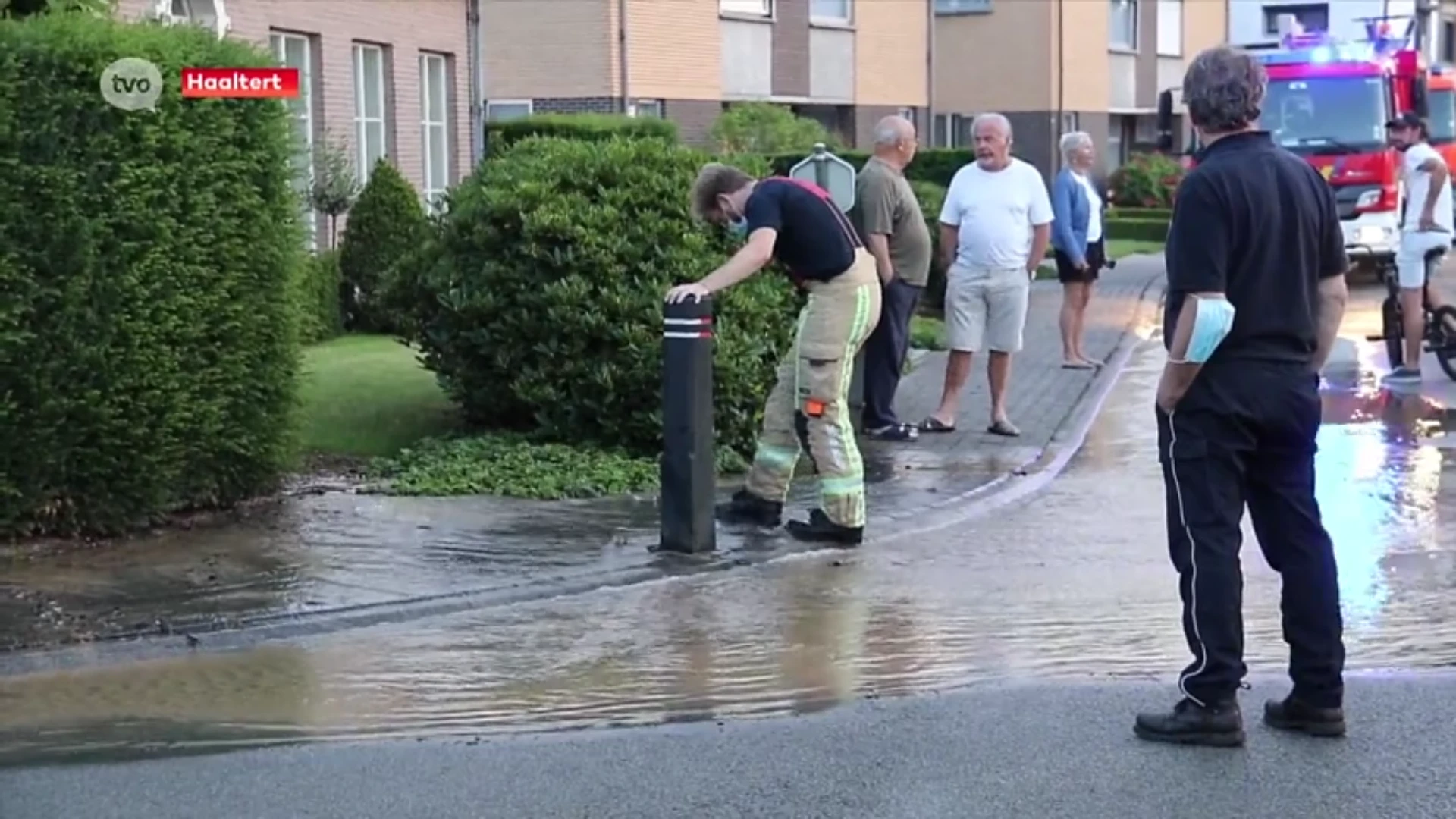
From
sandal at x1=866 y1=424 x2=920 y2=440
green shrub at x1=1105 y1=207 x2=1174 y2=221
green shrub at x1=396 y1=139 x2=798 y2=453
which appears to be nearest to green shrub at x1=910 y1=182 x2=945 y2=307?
sandal at x1=866 y1=424 x2=920 y2=440

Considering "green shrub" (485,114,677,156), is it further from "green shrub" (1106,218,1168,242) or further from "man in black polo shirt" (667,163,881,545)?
"green shrub" (1106,218,1168,242)

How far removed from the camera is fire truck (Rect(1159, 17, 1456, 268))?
24.1 meters

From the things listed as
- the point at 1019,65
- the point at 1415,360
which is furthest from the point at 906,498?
the point at 1019,65

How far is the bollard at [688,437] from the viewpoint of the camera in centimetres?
840

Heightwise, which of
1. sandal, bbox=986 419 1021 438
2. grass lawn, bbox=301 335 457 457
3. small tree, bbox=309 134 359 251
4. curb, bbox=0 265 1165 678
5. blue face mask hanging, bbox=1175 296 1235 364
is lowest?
curb, bbox=0 265 1165 678

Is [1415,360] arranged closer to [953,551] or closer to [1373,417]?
[1373,417]

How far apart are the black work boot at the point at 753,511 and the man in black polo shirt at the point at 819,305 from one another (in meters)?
0.28

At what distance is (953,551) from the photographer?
8.88m

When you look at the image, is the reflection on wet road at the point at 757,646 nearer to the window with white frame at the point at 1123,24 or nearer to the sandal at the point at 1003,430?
the sandal at the point at 1003,430

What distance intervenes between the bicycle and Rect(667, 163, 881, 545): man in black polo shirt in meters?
7.01

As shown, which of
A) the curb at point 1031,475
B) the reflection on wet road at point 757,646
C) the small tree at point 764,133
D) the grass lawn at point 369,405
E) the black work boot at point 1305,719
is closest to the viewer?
the black work boot at point 1305,719

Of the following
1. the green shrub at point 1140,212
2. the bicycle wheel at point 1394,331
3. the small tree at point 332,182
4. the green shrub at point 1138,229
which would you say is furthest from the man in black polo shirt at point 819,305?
the green shrub at point 1140,212

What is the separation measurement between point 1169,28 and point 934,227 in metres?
29.0

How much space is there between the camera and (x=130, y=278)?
8406mm
